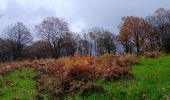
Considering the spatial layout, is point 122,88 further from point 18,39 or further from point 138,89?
point 18,39

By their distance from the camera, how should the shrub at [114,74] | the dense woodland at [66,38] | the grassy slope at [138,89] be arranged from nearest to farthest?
the grassy slope at [138,89]
the shrub at [114,74]
the dense woodland at [66,38]

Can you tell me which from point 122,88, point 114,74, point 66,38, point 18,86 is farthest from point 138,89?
point 66,38

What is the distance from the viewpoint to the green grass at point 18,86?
16609 mm

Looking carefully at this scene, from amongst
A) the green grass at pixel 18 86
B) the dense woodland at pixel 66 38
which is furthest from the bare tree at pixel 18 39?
the green grass at pixel 18 86

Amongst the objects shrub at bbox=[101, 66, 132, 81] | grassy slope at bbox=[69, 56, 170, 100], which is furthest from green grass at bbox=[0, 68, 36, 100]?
shrub at bbox=[101, 66, 132, 81]

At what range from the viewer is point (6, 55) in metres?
120

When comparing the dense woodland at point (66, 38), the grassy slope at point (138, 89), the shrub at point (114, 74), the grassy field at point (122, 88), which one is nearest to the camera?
the grassy slope at point (138, 89)

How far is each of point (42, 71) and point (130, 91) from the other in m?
10.1

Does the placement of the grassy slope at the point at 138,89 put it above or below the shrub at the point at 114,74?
below

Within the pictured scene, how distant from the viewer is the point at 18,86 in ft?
63.3

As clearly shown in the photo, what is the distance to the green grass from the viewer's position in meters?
16.6

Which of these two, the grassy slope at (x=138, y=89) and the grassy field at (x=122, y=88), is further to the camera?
the grassy field at (x=122, y=88)

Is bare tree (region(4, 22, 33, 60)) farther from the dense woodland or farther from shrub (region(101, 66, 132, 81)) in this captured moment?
shrub (region(101, 66, 132, 81))

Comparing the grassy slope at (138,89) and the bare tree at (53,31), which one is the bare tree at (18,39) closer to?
the bare tree at (53,31)
